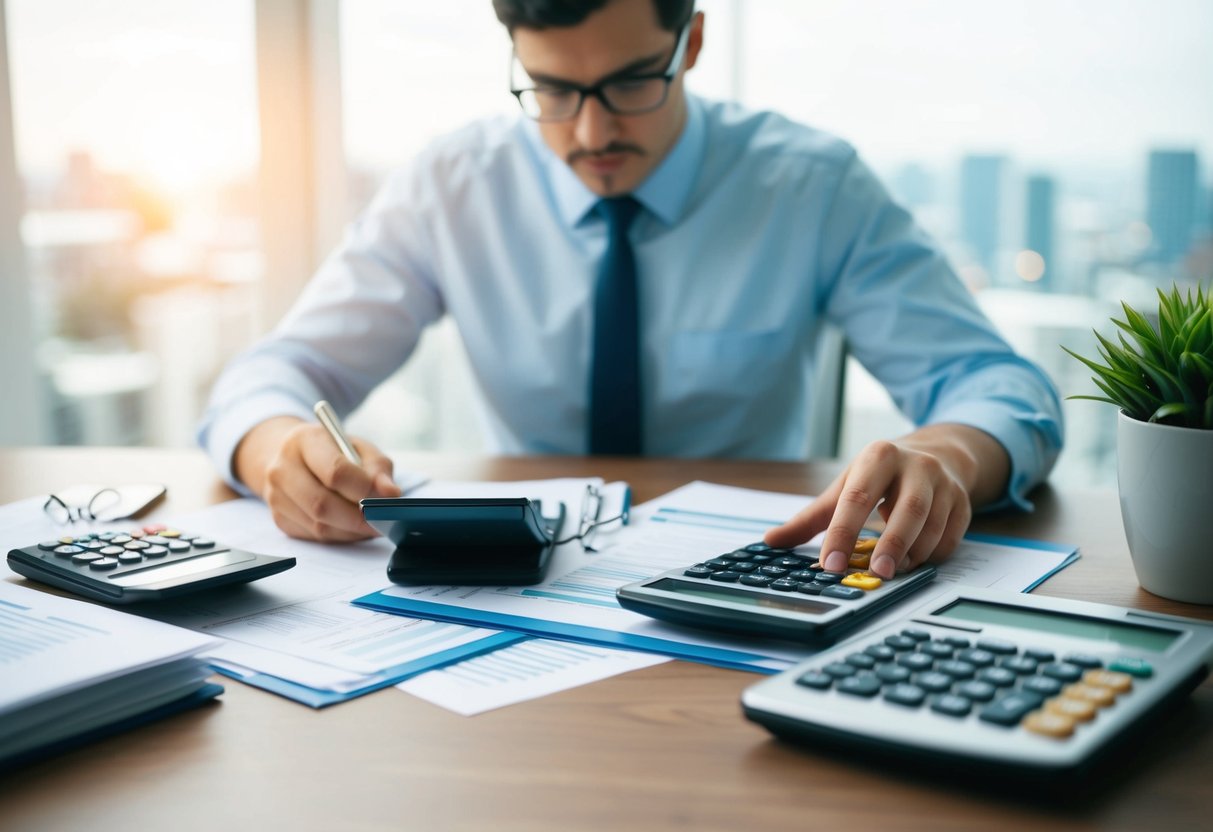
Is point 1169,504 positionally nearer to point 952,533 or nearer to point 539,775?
point 952,533

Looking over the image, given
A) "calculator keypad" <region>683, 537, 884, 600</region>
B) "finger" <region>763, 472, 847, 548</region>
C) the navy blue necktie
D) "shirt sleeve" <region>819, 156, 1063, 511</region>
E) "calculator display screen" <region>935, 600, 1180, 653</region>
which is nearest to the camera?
"calculator display screen" <region>935, 600, 1180, 653</region>

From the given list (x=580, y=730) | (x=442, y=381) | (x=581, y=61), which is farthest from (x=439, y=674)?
(x=442, y=381)

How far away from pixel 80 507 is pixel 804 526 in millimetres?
712

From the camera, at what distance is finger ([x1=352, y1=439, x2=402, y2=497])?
909 mm

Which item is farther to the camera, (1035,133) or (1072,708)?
(1035,133)

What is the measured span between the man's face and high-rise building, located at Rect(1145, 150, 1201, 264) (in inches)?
47.3

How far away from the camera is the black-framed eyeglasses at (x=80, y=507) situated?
1.00m

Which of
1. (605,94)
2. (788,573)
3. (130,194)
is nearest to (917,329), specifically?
(605,94)

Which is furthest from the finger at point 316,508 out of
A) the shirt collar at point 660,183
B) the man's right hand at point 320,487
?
the shirt collar at point 660,183

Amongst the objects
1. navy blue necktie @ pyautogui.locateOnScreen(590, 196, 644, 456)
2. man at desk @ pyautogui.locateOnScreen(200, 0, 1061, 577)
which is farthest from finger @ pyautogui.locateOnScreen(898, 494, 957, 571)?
navy blue necktie @ pyautogui.locateOnScreen(590, 196, 644, 456)

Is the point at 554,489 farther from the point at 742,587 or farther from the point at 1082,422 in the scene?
the point at 1082,422

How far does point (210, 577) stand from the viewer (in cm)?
73

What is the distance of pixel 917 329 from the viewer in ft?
4.46

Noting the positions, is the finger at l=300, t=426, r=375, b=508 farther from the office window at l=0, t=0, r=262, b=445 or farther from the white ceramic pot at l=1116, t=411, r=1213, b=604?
the office window at l=0, t=0, r=262, b=445
